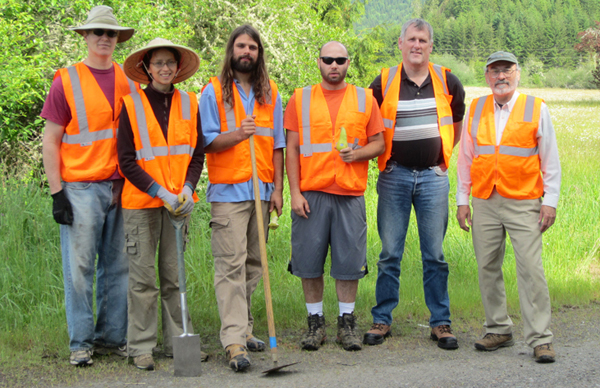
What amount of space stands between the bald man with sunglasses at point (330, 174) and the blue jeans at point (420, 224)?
27 centimetres

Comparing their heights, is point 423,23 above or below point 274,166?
above

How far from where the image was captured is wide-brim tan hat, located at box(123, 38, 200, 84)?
416 centimetres

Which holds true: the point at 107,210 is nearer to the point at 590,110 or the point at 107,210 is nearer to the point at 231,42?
the point at 231,42

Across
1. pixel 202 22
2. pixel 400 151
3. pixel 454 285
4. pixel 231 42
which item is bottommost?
pixel 454 285

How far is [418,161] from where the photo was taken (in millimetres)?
4711

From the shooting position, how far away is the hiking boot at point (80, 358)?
13.7 feet

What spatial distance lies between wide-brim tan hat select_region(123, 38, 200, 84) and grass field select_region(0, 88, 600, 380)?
207cm

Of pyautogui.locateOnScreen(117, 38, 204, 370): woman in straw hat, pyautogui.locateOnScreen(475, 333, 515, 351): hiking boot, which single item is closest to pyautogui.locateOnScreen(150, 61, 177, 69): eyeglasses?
pyautogui.locateOnScreen(117, 38, 204, 370): woman in straw hat

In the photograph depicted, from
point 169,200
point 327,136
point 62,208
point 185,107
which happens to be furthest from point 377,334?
point 62,208

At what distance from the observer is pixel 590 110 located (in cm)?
2769

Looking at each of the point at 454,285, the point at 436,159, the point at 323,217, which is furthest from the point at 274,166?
the point at 454,285

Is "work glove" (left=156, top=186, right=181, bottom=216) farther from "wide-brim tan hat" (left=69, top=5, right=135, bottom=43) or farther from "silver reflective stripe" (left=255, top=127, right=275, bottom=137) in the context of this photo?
"wide-brim tan hat" (left=69, top=5, right=135, bottom=43)

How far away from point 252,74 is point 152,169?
1.07 meters

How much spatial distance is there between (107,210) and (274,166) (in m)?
1.29
